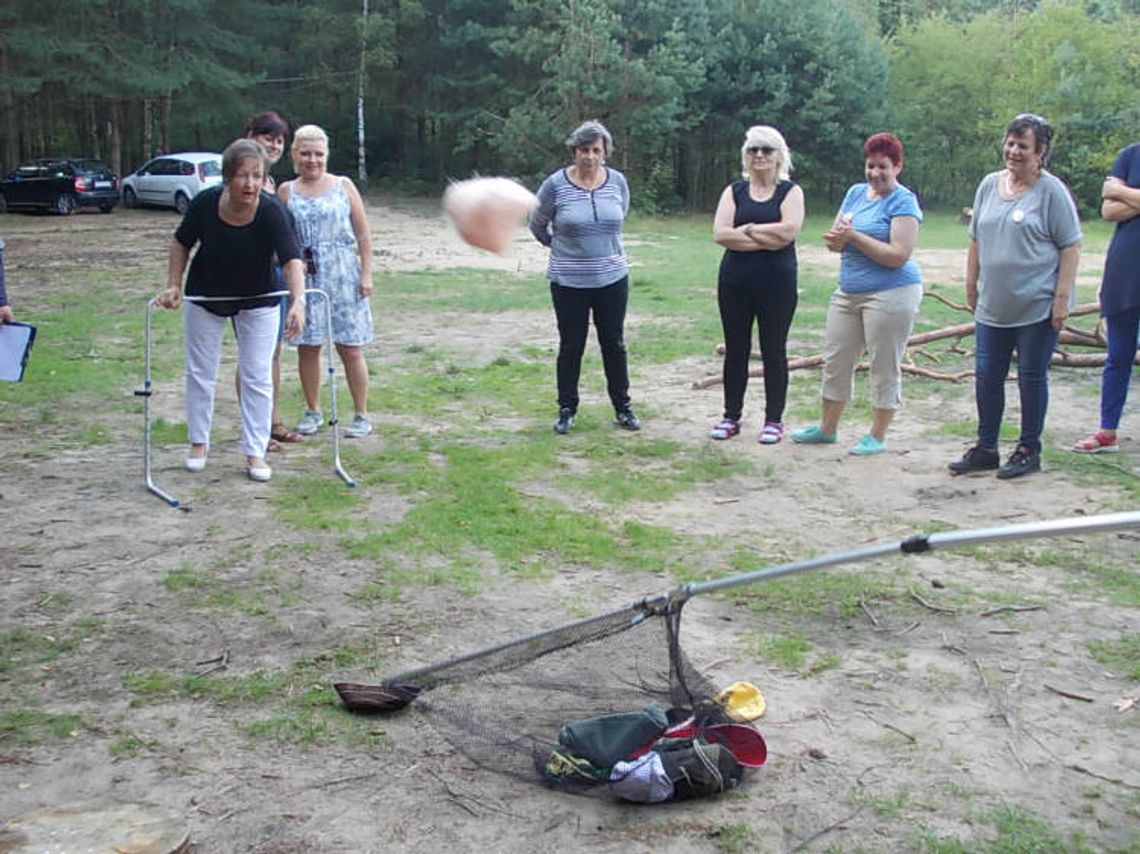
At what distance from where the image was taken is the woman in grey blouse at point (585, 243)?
7297 mm

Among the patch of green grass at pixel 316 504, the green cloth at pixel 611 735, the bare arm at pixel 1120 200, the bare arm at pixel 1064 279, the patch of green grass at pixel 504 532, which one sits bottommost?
the patch of green grass at pixel 316 504

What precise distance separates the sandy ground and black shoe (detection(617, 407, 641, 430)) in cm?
43

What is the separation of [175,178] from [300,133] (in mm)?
25165

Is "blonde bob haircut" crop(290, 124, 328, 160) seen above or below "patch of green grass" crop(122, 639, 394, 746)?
above

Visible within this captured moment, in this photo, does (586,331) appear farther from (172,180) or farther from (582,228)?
(172,180)

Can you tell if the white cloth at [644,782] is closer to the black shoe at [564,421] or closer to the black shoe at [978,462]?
the black shoe at [978,462]

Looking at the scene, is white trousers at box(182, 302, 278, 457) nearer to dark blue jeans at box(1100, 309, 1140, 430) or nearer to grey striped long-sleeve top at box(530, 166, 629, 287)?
grey striped long-sleeve top at box(530, 166, 629, 287)

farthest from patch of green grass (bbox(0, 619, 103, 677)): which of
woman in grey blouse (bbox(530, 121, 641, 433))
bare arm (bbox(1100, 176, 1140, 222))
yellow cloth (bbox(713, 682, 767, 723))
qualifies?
bare arm (bbox(1100, 176, 1140, 222))

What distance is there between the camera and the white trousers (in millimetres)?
6457

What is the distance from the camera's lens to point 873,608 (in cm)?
480

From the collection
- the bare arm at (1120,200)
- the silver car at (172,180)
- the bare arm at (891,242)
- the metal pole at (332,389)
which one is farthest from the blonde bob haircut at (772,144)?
the silver car at (172,180)

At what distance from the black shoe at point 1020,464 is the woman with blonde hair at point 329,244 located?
12.4 feet

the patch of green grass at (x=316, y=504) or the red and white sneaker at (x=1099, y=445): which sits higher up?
the red and white sneaker at (x=1099, y=445)

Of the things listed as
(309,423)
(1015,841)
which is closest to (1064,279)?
(1015,841)
